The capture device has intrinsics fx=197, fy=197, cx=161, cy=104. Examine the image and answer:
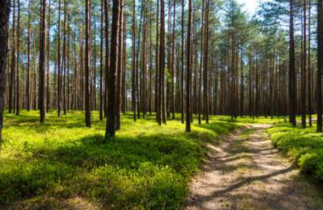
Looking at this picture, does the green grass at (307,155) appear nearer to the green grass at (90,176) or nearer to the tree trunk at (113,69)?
the green grass at (90,176)

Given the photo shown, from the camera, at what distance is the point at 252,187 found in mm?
5633

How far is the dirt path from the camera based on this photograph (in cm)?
471

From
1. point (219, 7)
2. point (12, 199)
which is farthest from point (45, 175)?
point (219, 7)

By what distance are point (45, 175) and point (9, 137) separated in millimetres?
4702

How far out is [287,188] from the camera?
5625mm

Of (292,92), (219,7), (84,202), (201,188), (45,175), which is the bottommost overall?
(201,188)

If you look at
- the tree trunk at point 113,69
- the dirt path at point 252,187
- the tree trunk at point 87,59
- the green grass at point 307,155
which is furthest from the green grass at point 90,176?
the tree trunk at point 87,59

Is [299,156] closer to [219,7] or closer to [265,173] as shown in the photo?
[265,173]

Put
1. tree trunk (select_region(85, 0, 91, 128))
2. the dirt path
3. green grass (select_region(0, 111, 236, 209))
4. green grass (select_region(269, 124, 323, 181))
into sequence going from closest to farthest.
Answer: green grass (select_region(0, 111, 236, 209)) → the dirt path → green grass (select_region(269, 124, 323, 181)) → tree trunk (select_region(85, 0, 91, 128))

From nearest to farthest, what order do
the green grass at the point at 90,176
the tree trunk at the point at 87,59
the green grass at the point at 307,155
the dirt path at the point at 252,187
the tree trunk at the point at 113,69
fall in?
1. the green grass at the point at 90,176
2. the dirt path at the point at 252,187
3. the green grass at the point at 307,155
4. the tree trunk at the point at 113,69
5. the tree trunk at the point at 87,59

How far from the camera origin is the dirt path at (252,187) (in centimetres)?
471

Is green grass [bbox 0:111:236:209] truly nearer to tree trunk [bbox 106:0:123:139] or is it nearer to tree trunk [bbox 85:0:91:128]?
tree trunk [bbox 106:0:123:139]

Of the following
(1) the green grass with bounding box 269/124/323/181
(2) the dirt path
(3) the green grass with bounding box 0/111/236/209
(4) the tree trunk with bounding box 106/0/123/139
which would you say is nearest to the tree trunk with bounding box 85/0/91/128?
(4) the tree trunk with bounding box 106/0/123/139

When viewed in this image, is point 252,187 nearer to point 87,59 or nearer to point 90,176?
point 90,176
